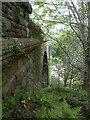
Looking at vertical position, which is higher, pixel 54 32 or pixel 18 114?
pixel 54 32

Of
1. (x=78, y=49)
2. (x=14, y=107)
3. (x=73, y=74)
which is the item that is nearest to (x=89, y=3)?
(x=78, y=49)

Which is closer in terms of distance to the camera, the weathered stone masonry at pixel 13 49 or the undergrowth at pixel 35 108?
the undergrowth at pixel 35 108

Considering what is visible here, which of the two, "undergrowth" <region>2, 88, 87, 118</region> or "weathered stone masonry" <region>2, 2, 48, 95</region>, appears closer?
"undergrowth" <region>2, 88, 87, 118</region>

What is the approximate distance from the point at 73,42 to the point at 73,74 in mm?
2339

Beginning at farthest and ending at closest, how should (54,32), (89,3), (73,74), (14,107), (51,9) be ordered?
1. (73,74)
2. (54,32)
3. (51,9)
4. (89,3)
5. (14,107)

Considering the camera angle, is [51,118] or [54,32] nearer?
[51,118]

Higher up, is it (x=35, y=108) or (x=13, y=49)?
(x=13, y=49)

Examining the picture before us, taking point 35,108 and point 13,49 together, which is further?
point 13,49

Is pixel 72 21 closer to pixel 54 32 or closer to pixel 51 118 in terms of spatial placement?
pixel 54 32

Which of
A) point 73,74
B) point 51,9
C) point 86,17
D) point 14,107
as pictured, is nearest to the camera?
point 14,107

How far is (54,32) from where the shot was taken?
880 cm

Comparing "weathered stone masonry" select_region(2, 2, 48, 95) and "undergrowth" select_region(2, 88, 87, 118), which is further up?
"weathered stone masonry" select_region(2, 2, 48, 95)

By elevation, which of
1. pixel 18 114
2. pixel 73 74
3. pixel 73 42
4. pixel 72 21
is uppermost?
pixel 72 21

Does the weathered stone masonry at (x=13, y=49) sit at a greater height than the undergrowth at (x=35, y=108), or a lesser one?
greater
